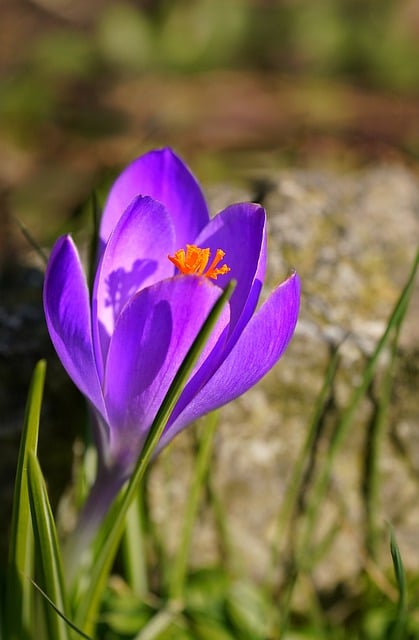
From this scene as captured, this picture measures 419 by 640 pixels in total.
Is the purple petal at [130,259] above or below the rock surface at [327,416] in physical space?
above

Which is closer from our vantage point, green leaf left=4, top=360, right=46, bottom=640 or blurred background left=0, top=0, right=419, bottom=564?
green leaf left=4, top=360, right=46, bottom=640

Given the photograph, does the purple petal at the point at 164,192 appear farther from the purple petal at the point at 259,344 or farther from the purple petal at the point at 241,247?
the purple petal at the point at 259,344

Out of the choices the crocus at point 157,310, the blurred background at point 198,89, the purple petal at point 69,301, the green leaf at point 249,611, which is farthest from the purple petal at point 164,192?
the blurred background at point 198,89

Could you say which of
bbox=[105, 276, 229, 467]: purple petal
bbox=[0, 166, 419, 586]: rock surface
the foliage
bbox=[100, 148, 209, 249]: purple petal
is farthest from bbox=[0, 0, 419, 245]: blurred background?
bbox=[105, 276, 229, 467]: purple petal

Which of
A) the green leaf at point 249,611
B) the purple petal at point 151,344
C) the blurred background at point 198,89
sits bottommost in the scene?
the green leaf at point 249,611

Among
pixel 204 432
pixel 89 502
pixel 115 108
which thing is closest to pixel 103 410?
pixel 89 502

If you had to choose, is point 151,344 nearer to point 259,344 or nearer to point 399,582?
point 259,344

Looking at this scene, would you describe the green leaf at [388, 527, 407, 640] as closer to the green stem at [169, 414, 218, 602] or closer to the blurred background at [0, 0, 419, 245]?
the green stem at [169, 414, 218, 602]
